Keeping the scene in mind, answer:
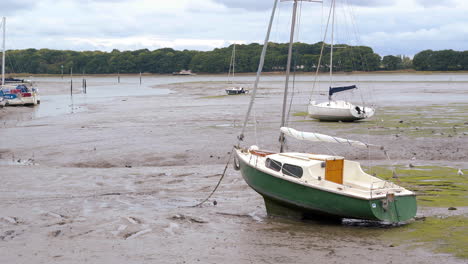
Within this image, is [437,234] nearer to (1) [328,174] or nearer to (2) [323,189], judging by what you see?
(2) [323,189]

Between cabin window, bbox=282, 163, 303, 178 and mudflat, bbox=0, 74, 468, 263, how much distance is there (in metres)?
1.38

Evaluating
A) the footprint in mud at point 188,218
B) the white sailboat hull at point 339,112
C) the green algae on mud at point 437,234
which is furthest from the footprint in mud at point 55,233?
the white sailboat hull at point 339,112

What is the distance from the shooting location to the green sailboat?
1500cm

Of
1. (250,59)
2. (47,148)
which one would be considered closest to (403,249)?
(47,148)

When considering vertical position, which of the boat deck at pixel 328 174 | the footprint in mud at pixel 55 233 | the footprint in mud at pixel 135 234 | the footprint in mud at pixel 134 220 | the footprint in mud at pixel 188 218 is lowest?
the footprint in mud at pixel 55 233

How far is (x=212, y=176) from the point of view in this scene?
23.5 m

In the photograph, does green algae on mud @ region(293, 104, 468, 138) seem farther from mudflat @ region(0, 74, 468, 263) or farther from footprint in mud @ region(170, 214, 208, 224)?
footprint in mud @ region(170, 214, 208, 224)

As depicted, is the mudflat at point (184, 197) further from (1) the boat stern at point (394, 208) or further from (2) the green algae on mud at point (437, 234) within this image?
(1) the boat stern at point (394, 208)

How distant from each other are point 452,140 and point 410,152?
153 inches

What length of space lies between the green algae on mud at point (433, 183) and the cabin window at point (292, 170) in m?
3.97

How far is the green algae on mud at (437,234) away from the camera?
1347 cm

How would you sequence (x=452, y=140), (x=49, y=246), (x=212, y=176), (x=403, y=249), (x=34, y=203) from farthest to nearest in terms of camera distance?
(x=452, y=140) → (x=212, y=176) → (x=34, y=203) → (x=49, y=246) → (x=403, y=249)

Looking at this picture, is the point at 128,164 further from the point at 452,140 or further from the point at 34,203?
the point at 452,140

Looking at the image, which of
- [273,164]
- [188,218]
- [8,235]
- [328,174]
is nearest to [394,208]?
[328,174]
